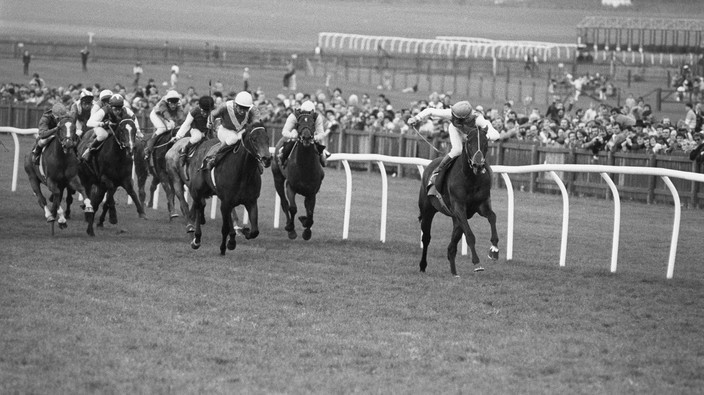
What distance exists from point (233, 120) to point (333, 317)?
4652 millimetres

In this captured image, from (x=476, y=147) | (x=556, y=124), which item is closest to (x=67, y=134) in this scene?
(x=476, y=147)

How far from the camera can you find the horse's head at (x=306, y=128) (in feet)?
47.4

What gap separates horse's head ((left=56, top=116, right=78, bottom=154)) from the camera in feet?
50.6

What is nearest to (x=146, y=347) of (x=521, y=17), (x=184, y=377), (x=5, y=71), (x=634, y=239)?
(x=184, y=377)

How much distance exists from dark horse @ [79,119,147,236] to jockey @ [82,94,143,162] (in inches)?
3.0

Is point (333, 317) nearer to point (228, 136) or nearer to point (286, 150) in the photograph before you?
point (228, 136)

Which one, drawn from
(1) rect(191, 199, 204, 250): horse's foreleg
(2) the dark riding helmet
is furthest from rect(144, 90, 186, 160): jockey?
(1) rect(191, 199, 204, 250): horse's foreleg

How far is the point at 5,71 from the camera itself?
167 feet

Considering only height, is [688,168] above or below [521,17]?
below

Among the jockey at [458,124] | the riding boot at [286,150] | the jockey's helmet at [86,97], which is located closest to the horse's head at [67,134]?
the jockey's helmet at [86,97]

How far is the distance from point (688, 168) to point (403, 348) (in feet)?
43.7

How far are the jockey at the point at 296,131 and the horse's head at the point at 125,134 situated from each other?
190 centimetres

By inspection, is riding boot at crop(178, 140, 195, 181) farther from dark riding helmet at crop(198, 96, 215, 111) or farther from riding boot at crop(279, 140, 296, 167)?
riding boot at crop(279, 140, 296, 167)

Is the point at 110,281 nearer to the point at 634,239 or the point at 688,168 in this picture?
the point at 634,239
